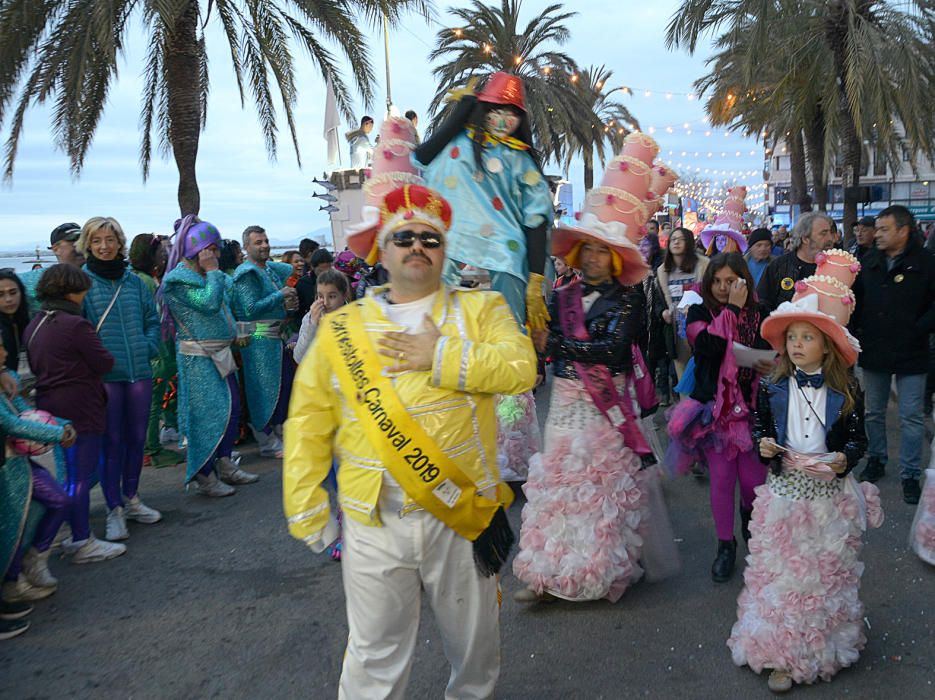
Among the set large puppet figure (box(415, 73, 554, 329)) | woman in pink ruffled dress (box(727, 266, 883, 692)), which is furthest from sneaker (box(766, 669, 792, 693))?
large puppet figure (box(415, 73, 554, 329))

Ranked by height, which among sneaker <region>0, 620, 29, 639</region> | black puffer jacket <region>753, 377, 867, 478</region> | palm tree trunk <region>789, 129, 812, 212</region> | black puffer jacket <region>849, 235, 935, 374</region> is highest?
palm tree trunk <region>789, 129, 812, 212</region>

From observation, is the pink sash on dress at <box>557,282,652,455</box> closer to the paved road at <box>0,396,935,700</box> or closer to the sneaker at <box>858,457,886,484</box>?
the paved road at <box>0,396,935,700</box>

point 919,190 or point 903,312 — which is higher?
point 919,190

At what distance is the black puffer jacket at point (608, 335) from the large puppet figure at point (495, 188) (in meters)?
0.33

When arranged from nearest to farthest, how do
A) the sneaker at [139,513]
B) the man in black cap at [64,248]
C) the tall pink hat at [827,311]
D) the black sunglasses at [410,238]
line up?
the black sunglasses at [410,238], the tall pink hat at [827,311], the sneaker at [139,513], the man in black cap at [64,248]

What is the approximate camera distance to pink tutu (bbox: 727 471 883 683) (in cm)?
309

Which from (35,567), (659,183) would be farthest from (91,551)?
(659,183)

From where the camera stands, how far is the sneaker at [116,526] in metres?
5.17

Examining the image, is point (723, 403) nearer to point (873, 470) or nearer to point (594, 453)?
point (594, 453)

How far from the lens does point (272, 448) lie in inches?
290

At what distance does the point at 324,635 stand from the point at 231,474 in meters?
2.98

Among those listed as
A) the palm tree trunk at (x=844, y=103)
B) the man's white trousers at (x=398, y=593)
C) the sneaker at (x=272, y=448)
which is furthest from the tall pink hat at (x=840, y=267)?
the palm tree trunk at (x=844, y=103)

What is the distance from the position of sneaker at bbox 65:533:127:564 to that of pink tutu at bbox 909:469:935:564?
480 cm

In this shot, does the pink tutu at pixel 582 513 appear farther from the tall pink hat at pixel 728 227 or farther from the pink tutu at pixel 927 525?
the tall pink hat at pixel 728 227
